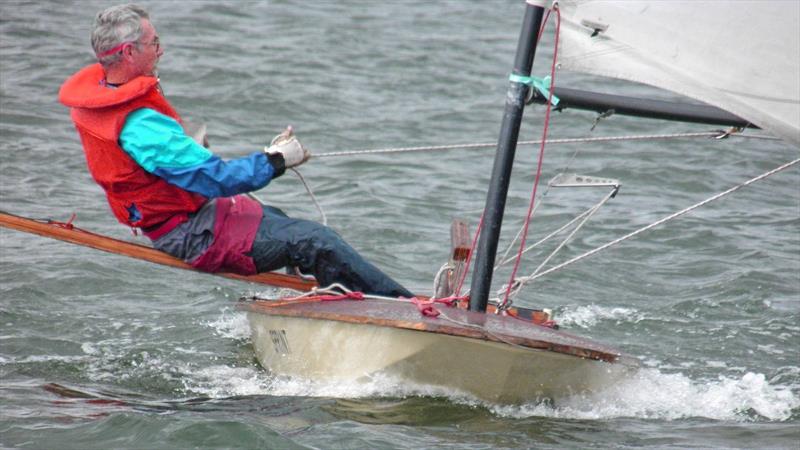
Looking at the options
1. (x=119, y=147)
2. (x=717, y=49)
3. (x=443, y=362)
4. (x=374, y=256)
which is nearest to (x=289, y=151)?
(x=119, y=147)

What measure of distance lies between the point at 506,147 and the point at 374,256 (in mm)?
2872

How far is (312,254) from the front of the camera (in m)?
5.07

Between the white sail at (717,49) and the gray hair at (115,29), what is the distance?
1.74 m

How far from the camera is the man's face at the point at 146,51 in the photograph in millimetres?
4812

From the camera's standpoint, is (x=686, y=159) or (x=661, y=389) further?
(x=686, y=159)

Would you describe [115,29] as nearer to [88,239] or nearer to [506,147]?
[88,239]

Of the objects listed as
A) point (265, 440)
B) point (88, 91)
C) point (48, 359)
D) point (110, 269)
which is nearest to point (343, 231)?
point (110, 269)

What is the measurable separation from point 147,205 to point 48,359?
1038mm

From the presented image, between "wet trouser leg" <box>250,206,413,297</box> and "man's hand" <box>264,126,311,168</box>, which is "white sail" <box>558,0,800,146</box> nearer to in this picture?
"man's hand" <box>264,126,311,168</box>

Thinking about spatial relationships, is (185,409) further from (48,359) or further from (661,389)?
A: (661,389)

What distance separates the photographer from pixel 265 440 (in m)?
4.22

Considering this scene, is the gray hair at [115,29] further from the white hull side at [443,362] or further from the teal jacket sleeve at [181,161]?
the white hull side at [443,362]

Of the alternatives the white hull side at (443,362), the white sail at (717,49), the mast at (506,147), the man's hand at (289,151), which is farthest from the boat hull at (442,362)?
the white sail at (717,49)

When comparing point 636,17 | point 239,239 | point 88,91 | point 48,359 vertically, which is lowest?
point 48,359
